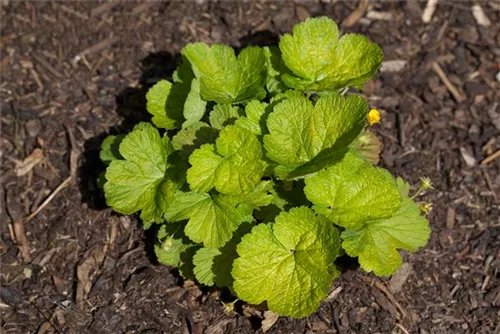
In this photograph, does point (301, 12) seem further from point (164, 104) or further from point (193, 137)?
point (193, 137)

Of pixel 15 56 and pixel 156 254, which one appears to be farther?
pixel 15 56

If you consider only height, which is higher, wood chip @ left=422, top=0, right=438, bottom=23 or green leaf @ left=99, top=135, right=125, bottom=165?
green leaf @ left=99, top=135, right=125, bottom=165

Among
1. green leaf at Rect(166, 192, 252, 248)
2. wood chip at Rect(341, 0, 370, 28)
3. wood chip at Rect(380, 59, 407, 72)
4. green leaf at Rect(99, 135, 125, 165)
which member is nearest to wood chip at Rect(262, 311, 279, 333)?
green leaf at Rect(166, 192, 252, 248)

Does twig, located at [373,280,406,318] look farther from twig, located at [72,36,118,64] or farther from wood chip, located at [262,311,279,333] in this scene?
twig, located at [72,36,118,64]

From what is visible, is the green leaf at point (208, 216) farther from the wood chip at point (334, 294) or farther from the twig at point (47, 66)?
the twig at point (47, 66)

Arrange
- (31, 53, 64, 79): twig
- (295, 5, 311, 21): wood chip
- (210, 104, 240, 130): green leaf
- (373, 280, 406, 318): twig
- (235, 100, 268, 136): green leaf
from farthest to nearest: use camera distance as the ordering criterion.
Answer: (295, 5, 311, 21): wood chip < (31, 53, 64, 79): twig < (373, 280, 406, 318): twig < (210, 104, 240, 130): green leaf < (235, 100, 268, 136): green leaf

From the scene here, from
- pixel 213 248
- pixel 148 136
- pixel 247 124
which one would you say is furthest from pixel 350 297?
pixel 148 136

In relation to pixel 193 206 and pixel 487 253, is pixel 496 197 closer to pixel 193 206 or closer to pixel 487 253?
pixel 487 253
